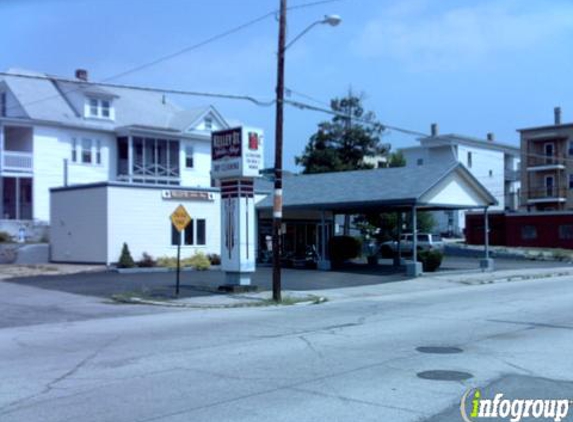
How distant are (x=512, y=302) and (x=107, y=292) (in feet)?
41.1

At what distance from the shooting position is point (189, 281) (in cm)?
2773

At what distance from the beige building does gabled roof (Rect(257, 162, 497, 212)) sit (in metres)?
36.6

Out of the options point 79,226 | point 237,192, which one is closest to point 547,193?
point 79,226

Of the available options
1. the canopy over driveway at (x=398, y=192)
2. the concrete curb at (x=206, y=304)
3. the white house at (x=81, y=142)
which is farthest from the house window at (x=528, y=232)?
the concrete curb at (x=206, y=304)

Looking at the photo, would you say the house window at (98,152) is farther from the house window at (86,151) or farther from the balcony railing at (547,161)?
the balcony railing at (547,161)

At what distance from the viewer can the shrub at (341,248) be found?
37.0m

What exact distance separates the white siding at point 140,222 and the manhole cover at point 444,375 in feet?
85.6

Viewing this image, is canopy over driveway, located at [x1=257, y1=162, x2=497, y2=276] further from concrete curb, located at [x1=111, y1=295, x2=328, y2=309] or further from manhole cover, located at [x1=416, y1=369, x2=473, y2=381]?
manhole cover, located at [x1=416, y1=369, x2=473, y2=381]

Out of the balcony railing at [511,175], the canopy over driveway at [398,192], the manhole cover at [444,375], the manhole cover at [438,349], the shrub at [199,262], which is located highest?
the balcony railing at [511,175]

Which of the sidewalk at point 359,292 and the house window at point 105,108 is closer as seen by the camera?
the sidewalk at point 359,292

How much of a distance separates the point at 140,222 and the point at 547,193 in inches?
1901

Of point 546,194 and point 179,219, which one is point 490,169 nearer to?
point 546,194

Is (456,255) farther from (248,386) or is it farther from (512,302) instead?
(248,386)

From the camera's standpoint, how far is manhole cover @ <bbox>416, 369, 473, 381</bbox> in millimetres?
9047
